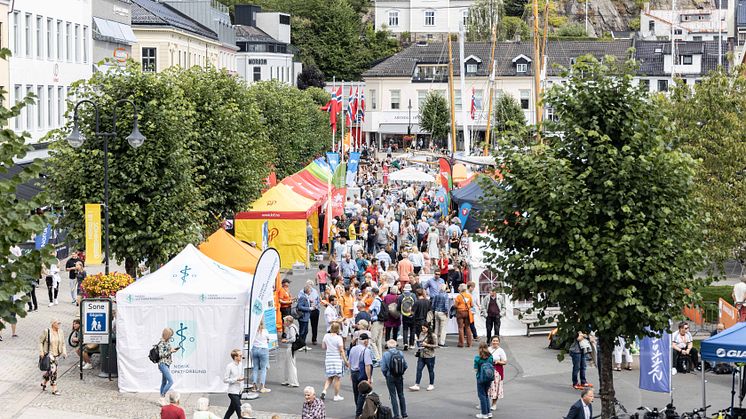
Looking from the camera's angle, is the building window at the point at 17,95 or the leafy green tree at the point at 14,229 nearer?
the leafy green tree at the point at 14,229

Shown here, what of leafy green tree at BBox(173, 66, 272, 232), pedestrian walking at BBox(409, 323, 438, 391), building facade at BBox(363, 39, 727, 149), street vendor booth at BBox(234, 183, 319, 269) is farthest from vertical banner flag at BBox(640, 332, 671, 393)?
building facade at BBox(363, 39, 727, 149)

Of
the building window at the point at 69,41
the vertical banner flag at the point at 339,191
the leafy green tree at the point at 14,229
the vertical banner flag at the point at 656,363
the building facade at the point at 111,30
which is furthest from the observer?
the building facade at the point at 111,30

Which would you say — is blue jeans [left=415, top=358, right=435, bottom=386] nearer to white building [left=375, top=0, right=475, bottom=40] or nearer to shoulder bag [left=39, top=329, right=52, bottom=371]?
shoulder bag [left=39, top=329, right=52, bottom=371]

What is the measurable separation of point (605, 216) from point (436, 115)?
9611 centimetres

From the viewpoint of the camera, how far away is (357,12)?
6565 inches

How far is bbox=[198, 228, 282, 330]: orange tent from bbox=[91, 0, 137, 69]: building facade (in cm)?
3517

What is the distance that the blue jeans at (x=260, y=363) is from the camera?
24641mm

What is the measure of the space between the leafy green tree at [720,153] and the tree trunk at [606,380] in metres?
13.9

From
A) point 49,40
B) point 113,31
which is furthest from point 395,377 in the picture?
point 113,31

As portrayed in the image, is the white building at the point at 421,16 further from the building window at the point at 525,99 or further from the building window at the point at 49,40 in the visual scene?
the building window at the point at 49,40

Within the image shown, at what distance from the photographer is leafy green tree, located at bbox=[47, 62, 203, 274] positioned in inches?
1193

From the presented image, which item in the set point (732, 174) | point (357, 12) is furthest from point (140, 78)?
point (357, 12)

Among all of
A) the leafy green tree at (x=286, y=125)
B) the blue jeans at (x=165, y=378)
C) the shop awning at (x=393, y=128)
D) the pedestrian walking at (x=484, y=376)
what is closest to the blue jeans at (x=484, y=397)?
the pedestrian walking at (x=484, y=376)

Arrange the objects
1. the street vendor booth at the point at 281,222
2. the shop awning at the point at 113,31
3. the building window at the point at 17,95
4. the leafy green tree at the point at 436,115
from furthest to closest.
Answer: the leafy green tree at the point at 436,115 < the shop awning at the point at 113,31 < the building window at the point at 17,95 < the street vendor booth at the point at 281,222
